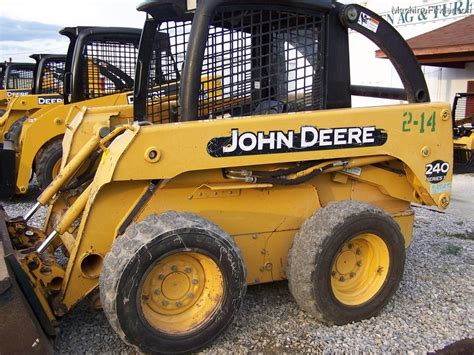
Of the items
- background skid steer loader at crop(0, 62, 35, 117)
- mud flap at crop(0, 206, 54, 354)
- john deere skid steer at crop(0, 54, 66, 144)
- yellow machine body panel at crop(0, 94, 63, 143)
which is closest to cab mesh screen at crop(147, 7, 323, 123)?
mud flap at crop(0, 206, 54, 354)

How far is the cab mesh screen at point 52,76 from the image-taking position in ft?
34.0

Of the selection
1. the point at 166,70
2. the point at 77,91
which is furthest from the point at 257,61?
the point at 77,91

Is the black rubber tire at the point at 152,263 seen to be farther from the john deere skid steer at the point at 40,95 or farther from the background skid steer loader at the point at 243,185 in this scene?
the john deere skid steer at the point at 40,95

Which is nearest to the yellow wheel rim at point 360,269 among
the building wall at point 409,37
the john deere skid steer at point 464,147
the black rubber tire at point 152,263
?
the black rubber tire at point 152,263

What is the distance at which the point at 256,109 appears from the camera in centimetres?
367

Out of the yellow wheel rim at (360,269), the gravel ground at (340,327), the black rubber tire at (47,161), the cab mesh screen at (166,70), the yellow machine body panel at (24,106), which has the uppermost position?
the cab mesh screen at (166,70)

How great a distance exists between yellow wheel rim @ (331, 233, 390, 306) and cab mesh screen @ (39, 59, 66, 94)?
8.18m

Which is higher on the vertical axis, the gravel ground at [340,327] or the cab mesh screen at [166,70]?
the cab mesh screen at [166,70]

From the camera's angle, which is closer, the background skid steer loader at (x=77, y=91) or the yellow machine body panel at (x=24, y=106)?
the background skid steer loader at (x=77, y=91)

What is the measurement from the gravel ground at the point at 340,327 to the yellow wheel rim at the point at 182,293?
9.7 inches

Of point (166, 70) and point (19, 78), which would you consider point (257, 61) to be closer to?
point (166, 70)

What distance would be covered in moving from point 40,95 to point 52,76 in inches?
31.3

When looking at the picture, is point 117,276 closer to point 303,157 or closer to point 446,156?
point 303,157

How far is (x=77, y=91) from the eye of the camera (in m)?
7.55
